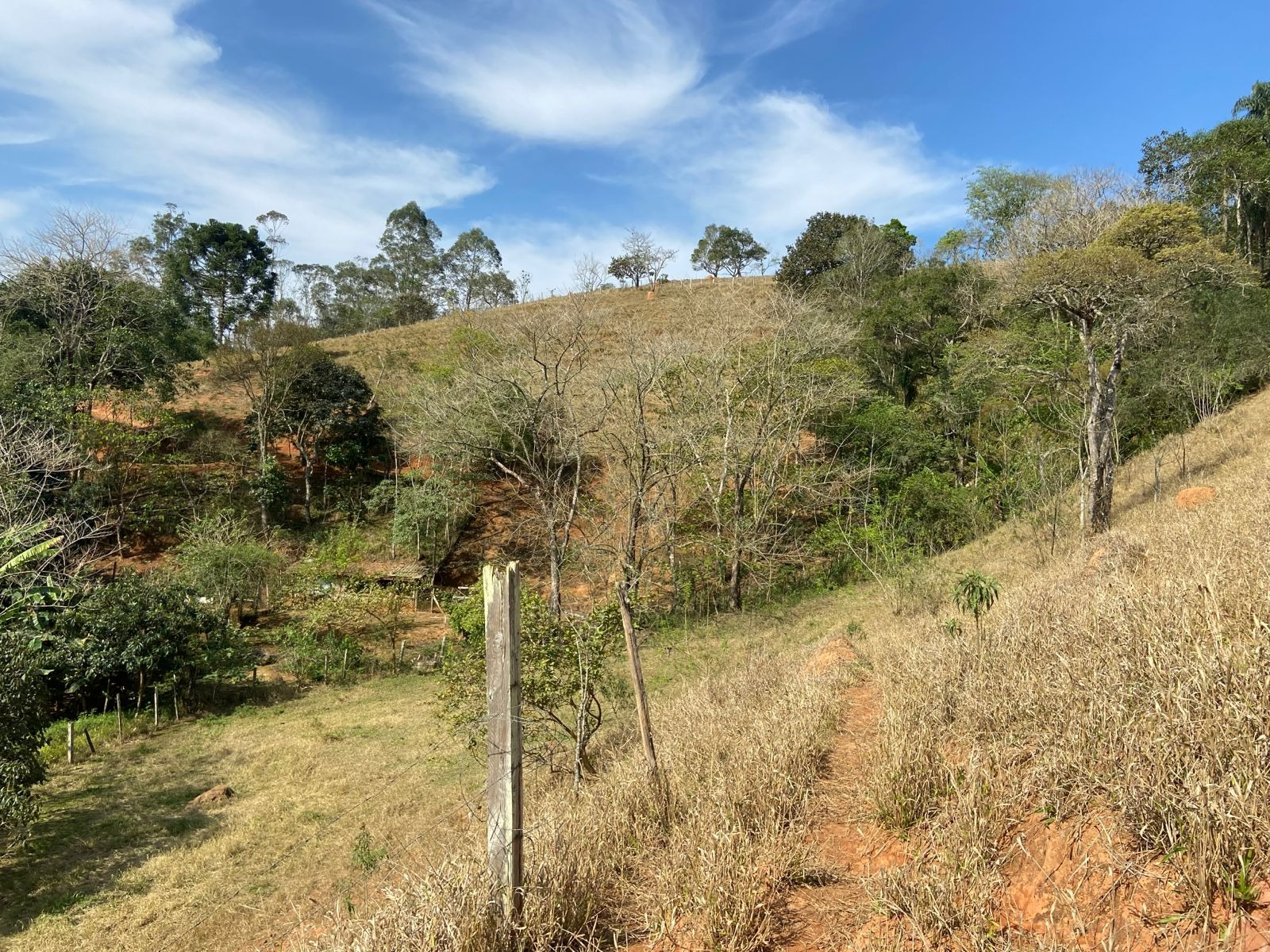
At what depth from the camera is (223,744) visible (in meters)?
10.9

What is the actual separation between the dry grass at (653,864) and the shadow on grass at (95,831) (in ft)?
17.5

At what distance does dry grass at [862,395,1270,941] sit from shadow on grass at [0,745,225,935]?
7776 millimetres

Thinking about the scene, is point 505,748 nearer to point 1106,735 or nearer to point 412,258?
point 1106,735

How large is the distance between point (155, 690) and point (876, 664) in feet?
41.4

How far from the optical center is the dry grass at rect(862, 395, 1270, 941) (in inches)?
92.1

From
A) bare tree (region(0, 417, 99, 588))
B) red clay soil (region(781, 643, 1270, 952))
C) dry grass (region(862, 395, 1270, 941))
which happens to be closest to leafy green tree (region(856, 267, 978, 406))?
dry grass (region(862, 395, 1270, 941))

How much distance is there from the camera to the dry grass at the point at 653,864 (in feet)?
9.09

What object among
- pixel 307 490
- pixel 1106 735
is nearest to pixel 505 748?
pixel 1106 735

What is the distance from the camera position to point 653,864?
3520mm

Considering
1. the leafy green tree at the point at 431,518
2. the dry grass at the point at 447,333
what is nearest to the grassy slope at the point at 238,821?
the leafy green tree at the point at 431,518

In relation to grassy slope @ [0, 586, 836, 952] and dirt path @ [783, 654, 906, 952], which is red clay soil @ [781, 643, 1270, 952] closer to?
dirt path @ [783, 654, 906, 952]

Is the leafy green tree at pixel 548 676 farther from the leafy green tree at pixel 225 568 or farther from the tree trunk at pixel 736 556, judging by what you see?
the leafy green tree at pixel 225 568

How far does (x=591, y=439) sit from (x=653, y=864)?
1503 centimetres

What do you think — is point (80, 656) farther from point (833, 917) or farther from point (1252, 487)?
point (1252, 487)
